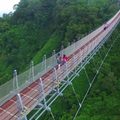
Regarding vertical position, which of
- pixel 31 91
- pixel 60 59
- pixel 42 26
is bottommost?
A: pixel 42 26

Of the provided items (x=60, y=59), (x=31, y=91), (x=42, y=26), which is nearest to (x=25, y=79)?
(x=31, y=91)

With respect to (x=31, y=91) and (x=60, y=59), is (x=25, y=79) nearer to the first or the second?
(x=31, y=91)

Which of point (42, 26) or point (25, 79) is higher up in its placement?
point (25, 79)

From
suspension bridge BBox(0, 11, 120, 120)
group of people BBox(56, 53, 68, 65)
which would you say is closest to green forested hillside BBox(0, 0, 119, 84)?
group of people BBox(56, 53, 68, 65)

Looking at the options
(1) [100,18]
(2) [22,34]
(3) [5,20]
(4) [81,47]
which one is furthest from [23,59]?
(4) [81,47]

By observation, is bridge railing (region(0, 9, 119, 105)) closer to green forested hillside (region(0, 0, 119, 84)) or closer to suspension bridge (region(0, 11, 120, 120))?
suspension bridge (region(0, 11, 120, 120))

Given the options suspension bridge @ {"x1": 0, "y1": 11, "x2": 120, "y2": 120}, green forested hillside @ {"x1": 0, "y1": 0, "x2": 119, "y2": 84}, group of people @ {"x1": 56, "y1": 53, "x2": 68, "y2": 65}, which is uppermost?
suspension bridge @ {"x1": 0, "y1": 11, "x2": 120, "y2": 120}

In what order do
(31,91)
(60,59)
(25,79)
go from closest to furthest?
(25,79), (31,91), (60,59)

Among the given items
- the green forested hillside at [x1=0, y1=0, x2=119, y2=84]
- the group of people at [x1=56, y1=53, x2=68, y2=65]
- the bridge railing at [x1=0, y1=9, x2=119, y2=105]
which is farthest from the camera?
the green forested hillside at [x1=0, y1=0, x2=119, y2=84]

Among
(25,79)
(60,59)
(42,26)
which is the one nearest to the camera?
(25,79)
